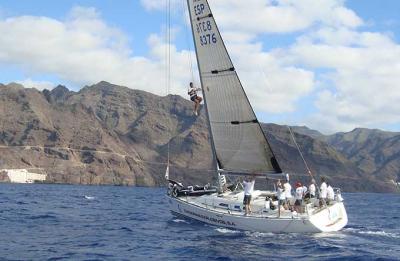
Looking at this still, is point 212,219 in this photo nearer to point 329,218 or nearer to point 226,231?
point 226,231

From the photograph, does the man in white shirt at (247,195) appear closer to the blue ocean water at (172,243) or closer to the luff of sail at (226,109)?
the blue ocean water at (172,243)

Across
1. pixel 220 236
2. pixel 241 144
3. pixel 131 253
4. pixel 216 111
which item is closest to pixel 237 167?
pixel 241 144

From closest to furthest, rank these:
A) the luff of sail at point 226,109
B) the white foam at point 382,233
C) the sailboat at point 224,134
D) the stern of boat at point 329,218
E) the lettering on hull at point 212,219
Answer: the stern of boat at point 329,218, the white foam at point 382,233, the lettering on hull at point 212,219, the sailboat at point 224,134, the luff of sail at point 226,109

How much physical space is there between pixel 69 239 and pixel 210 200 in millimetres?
8612

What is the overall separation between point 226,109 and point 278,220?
6.97 meters

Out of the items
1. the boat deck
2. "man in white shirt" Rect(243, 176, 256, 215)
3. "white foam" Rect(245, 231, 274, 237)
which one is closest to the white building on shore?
the boat deck

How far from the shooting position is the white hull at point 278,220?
24.7m

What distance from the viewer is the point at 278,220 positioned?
81.6ft

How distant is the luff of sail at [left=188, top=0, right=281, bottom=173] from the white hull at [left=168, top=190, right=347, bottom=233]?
107 inches

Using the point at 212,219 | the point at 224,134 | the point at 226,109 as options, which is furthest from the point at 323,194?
the point at 226,109

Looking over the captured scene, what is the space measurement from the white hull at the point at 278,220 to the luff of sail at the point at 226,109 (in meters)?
2.72

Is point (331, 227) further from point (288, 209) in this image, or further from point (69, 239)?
point (69, 239)

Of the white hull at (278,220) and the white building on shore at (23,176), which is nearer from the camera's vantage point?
the white hull at (278,220)

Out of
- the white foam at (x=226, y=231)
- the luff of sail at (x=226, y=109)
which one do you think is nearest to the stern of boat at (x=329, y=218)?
the luff of sail at (x=226, y=109)
